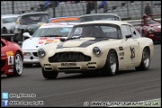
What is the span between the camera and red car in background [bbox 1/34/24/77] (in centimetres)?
1340

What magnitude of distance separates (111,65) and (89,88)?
2.73 metres

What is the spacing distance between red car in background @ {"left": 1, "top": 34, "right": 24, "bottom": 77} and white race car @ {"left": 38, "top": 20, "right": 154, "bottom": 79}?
87 centimetres

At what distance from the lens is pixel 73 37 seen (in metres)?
14.2

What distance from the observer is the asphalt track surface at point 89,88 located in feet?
28.6

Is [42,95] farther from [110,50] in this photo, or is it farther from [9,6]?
[9,6]

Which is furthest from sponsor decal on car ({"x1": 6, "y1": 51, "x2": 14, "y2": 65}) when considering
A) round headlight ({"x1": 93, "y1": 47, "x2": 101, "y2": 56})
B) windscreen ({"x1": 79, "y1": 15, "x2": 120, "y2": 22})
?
windscreen ({"x1": 79, "y1": 15, "x2": 120, "y2": 22})

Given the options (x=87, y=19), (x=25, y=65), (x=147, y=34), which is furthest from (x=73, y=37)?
(x=147, y=34)

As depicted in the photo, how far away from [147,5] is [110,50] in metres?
20.1

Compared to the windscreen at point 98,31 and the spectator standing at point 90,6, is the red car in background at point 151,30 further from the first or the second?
the windscreen at point 98,31

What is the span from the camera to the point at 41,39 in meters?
18.1

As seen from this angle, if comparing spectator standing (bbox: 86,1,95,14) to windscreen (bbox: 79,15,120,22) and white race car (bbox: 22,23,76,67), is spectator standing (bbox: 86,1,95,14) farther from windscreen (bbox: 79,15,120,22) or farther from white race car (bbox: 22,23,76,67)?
white race car (bbox: 22,23,76,67)

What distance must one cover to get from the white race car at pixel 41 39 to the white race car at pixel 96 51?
3.40m

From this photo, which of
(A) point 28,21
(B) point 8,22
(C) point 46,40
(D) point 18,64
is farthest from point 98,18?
(B) point 8,22

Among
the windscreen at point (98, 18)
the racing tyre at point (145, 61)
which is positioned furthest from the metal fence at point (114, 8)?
the racing tyre at point (145, 61)
